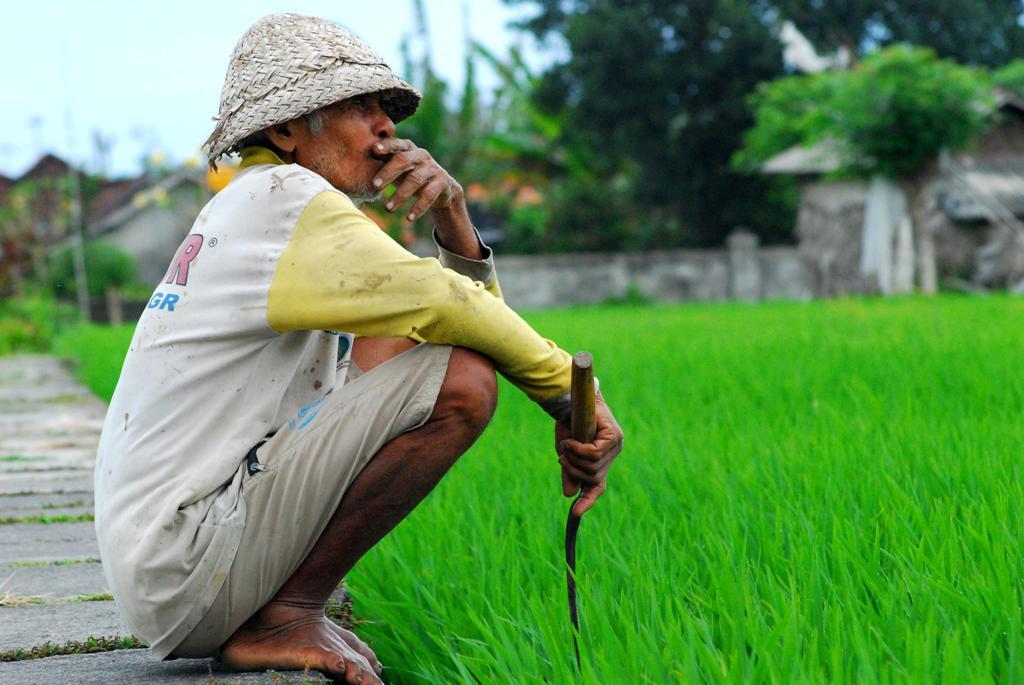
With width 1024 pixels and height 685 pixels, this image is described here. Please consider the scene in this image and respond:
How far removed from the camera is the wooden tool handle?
4.88 ft

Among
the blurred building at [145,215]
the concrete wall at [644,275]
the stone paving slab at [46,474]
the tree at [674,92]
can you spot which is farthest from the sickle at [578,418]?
the tree at [674,92]

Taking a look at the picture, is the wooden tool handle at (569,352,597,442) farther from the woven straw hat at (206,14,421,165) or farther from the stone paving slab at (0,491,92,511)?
the stone paving slab at (0,491,92,511)

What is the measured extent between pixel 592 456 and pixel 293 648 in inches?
19.0

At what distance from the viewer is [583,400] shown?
1.54 metres

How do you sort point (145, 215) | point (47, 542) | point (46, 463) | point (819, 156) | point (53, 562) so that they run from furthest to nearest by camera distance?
point (145, 215), point (819, 156), point (46, 463), point (47, 542), point (53, 562)

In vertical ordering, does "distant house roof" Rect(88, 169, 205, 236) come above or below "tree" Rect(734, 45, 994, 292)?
below

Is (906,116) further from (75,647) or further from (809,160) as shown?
(75,647)

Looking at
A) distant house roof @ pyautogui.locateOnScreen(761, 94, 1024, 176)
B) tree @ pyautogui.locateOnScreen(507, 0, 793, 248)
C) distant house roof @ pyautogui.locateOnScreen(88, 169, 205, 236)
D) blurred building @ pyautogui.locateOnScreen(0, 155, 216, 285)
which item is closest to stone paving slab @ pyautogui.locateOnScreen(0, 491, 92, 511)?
distant house roof @ pyautogui.locateOnScreen(761, 94, 1024, 176)

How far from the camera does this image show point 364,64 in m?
1.71

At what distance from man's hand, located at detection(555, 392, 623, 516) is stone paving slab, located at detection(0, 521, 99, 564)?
1339 millimetres

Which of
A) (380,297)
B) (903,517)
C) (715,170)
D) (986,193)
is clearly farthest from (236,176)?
(715,170)

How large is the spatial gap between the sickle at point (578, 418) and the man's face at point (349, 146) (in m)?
0.44

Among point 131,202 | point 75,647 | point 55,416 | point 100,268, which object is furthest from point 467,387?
point 131,202

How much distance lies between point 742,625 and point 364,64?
0.92 metres
